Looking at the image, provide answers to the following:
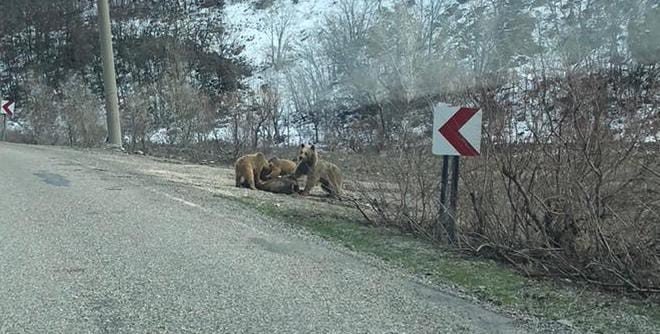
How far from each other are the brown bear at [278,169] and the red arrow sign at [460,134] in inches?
289

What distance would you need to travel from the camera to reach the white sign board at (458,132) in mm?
7172

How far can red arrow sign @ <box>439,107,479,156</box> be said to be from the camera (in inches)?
282

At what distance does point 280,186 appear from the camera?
1359 cm

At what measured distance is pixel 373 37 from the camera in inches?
1934


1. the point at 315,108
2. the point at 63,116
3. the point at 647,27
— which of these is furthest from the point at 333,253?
the point at 315,108

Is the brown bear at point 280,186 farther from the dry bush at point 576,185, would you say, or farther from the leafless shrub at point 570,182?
the dry bush at point 576,185

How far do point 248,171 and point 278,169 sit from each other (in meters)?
1.11

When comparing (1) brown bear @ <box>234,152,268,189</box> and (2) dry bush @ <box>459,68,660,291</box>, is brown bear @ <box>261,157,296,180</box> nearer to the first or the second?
(1) brown bear @ <box>234,152,268,189</box>

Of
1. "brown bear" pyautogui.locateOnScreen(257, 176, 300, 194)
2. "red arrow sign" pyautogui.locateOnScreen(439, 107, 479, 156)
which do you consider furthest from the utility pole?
"red arrow sign" pyautogui.locateOnScreen(439, 107, 479, 156)

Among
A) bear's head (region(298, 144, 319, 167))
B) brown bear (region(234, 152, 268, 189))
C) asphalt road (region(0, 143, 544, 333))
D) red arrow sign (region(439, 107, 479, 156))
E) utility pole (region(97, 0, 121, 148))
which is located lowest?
asphalt road (region(0, 143, 544, 333))

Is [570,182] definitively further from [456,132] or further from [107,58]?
[107,58]

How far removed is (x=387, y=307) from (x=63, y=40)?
64.2m

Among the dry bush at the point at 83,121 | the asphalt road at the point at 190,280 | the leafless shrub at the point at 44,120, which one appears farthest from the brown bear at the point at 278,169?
the leafless shrub at the point at 44,120

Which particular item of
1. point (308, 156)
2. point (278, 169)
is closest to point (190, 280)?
point (308, 156)
